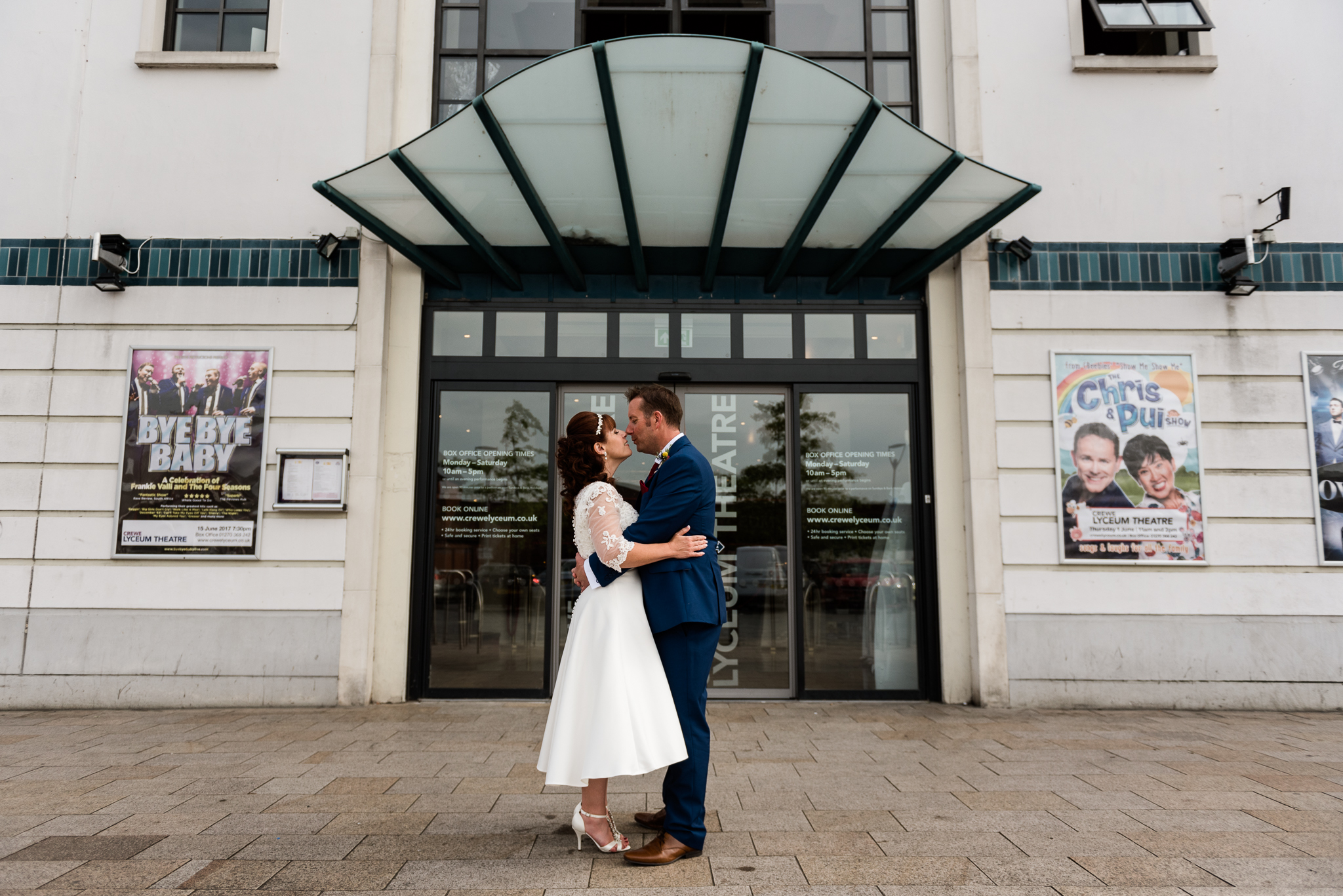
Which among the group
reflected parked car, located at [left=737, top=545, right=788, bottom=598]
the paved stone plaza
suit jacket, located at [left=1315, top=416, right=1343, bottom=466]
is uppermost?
suit jacket, located at [left=1315, top=416, right=1343, bottom=466]

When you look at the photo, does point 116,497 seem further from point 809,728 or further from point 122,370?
point 809,728

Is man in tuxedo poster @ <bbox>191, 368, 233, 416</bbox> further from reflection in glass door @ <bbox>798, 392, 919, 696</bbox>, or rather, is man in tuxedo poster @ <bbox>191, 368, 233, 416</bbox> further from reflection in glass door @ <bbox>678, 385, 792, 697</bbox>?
reflection in glass door @ <bbox>798, 392, 919, 696</bbox>

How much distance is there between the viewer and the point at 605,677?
10.7 ft

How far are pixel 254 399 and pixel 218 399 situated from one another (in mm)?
323

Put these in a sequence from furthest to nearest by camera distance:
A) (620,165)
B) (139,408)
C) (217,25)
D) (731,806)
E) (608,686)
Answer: (217,25) → (139,408) → (620,165) → (731,806) → (608,686)

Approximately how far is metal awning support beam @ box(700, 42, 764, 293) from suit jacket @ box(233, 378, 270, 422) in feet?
13.3

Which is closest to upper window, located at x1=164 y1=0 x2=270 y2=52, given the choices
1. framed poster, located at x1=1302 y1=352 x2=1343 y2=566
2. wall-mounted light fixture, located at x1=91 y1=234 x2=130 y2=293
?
wall-mounted light fixture, located at x1=91 y1=234 x2=130 y2=293

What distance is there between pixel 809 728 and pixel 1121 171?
577cm

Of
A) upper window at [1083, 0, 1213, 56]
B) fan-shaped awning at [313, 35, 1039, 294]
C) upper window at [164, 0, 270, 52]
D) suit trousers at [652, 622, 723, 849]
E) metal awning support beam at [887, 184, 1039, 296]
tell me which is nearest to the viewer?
suit trousers at [652, 622, 723, 849]

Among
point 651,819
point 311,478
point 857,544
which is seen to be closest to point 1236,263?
point 857,544

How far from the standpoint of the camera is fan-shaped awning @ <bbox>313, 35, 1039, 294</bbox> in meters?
5.27

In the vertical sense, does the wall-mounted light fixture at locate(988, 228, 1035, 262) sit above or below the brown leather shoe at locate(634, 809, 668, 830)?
above

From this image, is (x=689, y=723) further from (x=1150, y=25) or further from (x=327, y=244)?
(x=1150, y=25)

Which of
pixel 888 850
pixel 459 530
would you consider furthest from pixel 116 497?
pixel 888 850
